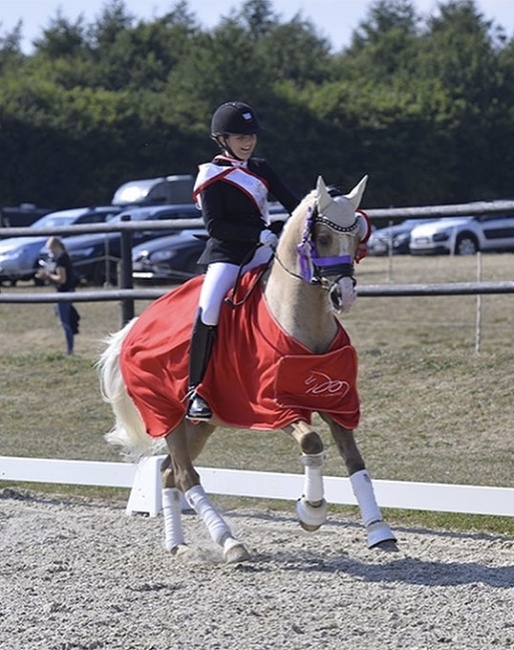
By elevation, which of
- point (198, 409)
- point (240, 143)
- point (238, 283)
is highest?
point (240, 143)

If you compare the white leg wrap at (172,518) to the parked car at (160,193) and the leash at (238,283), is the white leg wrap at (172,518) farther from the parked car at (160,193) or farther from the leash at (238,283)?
the parked car at (160,193)

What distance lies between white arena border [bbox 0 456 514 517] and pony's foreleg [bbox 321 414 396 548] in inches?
37.8

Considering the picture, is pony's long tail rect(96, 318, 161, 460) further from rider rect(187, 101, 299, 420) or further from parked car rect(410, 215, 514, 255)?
parked car rect(410, 215, 514, 255)

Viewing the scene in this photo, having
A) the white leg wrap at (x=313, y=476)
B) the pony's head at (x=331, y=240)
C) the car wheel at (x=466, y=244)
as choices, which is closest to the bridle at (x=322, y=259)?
the pony's head at (x=331, y=240)

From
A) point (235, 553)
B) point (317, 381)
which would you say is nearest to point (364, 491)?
point (317, 381)

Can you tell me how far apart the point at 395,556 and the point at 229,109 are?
7.66 ft

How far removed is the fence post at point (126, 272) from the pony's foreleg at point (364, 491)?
11.6 feet

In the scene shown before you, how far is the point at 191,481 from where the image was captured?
6434mm

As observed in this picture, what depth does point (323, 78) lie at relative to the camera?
233ft

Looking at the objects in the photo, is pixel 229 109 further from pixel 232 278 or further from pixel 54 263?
pixel 54 263

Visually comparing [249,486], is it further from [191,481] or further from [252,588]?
[252,588]

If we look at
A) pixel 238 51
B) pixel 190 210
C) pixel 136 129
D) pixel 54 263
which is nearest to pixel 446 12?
pixel 238 51

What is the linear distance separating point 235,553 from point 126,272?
3.87 metres

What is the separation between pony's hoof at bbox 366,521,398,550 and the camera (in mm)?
5844
